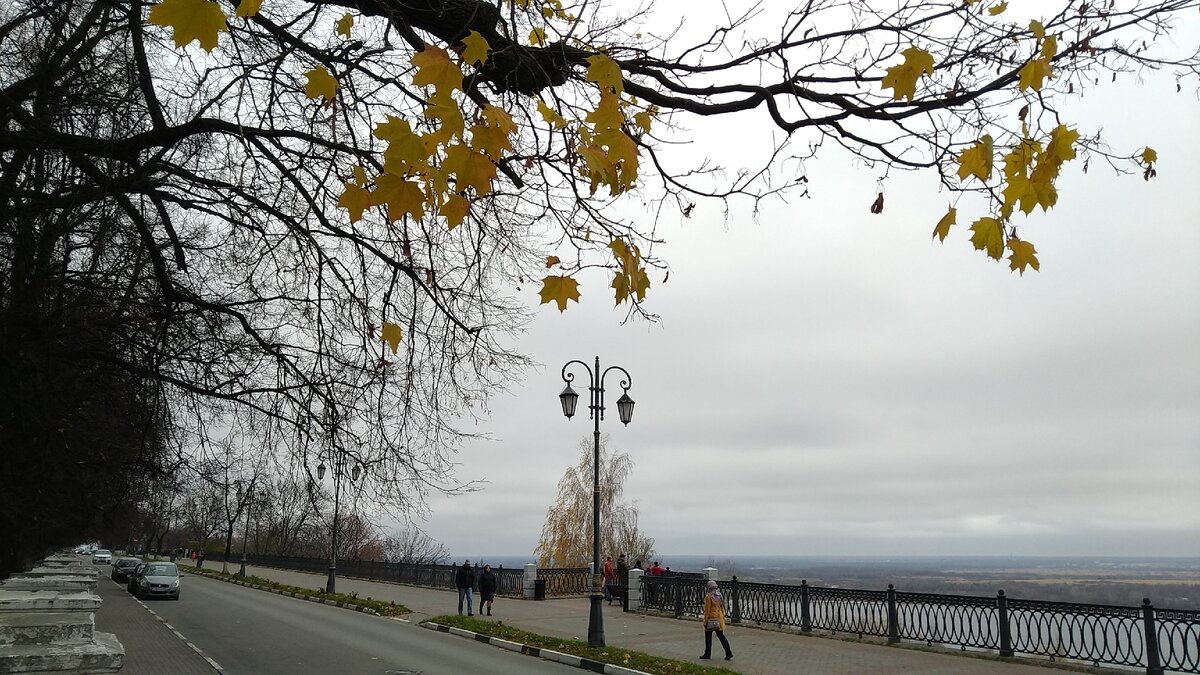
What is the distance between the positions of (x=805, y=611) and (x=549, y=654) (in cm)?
717

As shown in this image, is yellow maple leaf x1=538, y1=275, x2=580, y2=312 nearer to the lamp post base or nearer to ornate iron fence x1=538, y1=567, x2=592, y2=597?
the lamp post base

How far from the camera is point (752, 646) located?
1809 cm

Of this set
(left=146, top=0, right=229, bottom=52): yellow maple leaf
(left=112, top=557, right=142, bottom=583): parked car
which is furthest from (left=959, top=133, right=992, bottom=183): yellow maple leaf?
(left=112, top=557, right=142, bottom=583): parked car

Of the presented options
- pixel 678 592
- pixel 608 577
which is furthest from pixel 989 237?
pixel 608 577

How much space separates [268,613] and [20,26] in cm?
2295

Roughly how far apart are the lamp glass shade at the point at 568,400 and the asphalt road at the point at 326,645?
5.33m

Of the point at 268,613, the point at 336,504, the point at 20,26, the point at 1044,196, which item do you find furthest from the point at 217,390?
the point at 268,613

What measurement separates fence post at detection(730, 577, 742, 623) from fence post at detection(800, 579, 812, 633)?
240 cm

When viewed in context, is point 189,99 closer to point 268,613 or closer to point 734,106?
point 734,106

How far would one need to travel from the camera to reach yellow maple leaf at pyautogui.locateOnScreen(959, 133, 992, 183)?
11.3 feet

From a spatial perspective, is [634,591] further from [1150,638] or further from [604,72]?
[604,72]

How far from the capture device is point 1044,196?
3.42 metres

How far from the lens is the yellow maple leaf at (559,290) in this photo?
12.6 ft

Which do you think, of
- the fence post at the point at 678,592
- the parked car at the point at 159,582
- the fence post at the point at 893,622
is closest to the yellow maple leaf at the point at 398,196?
the fence post at the point at 893,622
